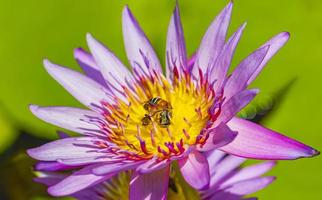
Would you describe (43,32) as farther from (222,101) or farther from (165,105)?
(222,101)

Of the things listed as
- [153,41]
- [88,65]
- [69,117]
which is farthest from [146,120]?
[153,41]

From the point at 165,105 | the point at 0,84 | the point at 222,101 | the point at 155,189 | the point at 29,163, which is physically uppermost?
the point at 0,84

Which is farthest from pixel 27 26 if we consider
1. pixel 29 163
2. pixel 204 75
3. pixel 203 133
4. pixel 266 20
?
pixel 203 133

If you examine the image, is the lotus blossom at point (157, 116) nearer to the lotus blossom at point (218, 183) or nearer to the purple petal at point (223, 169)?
the lotus blossom at point (218, 183)

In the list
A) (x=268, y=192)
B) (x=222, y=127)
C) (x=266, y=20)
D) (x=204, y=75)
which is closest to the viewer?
(x=222, y=127)

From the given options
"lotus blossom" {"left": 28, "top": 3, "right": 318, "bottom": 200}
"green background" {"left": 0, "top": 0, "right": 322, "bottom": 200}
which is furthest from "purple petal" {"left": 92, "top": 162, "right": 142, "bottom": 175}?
"green background" {"left": 0, "top": 0, "right": 322, "bottom": 200}

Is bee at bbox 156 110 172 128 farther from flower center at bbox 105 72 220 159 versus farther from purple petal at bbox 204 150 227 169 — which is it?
purple petal at bbox 204 150 227 169

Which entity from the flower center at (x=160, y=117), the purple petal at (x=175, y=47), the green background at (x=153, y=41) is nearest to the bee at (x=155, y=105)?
the flower center at (x=160, y=117)

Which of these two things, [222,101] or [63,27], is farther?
[63,27]
